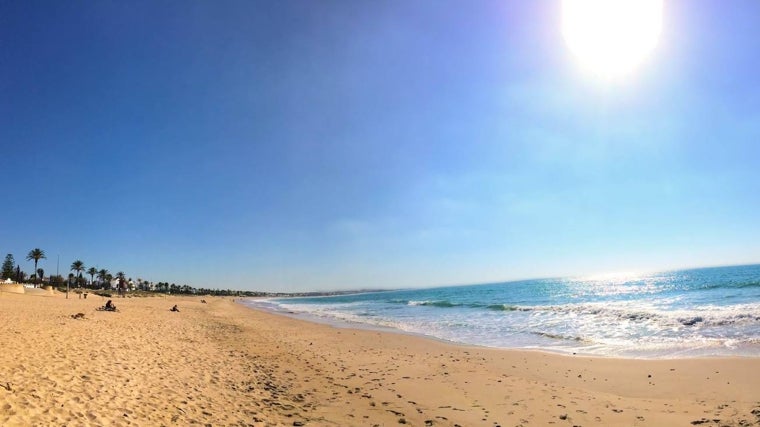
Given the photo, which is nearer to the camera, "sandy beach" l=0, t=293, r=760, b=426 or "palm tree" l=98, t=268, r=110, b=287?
"sandy beach" l=0, t=293, r=760, b=426

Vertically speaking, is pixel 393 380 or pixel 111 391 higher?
pixel 111 391

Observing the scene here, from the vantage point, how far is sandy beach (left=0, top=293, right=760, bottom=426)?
7.86m

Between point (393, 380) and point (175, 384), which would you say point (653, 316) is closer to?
point (393, 380)

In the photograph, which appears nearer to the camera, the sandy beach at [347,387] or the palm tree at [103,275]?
the sandy beach at [347,387]

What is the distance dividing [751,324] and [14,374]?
28.2 metres

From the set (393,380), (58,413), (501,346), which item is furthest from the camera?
(501,346)

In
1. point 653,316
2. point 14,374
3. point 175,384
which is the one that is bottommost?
point 653,316

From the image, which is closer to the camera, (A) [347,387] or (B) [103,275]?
(A) [347,387]

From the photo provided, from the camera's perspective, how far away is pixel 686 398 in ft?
29.7

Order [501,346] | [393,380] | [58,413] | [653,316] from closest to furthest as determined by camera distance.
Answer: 1. [58,413]
2. [393,380]
3. [501,346]
4. [653,316]

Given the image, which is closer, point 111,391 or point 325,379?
point 111,391

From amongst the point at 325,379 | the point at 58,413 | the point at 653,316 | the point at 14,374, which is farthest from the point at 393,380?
the point at 653,316

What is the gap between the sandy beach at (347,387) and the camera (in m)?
7.86

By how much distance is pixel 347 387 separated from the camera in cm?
1116
